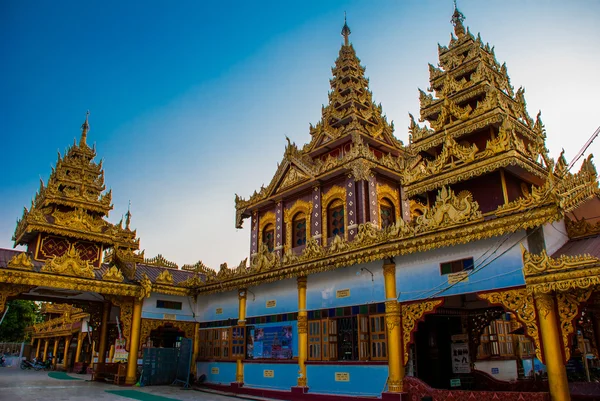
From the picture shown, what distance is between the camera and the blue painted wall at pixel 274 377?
1821cm

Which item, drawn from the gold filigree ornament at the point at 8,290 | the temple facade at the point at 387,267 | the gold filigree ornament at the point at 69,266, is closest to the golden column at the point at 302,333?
the temple facade at the point at 387,267

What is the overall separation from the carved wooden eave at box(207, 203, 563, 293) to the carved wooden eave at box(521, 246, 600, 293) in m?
0.94

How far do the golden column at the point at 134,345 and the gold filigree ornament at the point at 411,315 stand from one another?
46.7 feet

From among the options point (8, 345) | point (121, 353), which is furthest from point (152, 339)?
point (8, 345)

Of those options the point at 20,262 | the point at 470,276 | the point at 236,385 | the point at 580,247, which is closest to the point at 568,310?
the point at 580,247

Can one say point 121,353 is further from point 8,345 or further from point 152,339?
point 8,345

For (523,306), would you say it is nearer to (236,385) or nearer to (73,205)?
(236,385)

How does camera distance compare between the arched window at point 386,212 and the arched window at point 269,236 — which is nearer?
the arched window at point 386,212

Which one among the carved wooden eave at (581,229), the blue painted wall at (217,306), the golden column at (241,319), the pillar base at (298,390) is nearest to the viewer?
the carved wooden eave at (581,229)

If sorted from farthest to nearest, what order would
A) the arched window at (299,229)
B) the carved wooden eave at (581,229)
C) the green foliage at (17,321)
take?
the green foliage at (17,321), the arched window at (299,229), the carved wooden eave at (581,229)

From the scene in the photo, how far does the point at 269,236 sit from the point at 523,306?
18.4m

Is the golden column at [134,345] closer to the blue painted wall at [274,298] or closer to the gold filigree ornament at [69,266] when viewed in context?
the gold filigree ornament at [69,266]

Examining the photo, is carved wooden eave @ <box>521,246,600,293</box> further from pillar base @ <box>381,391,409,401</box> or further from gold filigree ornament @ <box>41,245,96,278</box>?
gold filigree ornament @ <box>41,245,96,278</box>

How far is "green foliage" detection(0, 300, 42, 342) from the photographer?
59981 mm
